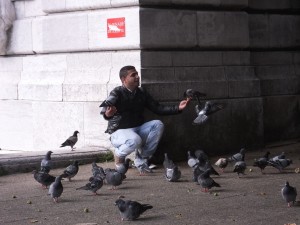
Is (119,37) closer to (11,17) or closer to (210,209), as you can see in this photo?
(11,17)

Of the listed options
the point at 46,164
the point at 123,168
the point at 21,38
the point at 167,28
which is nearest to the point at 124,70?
the point at 167,28

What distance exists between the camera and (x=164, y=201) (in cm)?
993

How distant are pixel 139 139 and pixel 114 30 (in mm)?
1925

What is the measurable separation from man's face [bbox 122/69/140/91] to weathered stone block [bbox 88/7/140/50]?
800mm

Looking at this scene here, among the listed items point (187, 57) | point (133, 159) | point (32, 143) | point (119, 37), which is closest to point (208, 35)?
point (187, 57)

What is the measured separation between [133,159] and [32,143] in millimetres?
2758

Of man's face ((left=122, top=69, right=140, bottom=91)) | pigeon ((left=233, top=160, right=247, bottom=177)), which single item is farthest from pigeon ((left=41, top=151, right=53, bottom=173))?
pigeon ((left=233, top=160, right=247, bottom=177))

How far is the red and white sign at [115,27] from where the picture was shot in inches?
508

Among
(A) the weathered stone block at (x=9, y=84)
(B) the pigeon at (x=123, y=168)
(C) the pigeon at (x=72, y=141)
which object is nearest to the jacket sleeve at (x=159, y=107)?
(B) the pigeon at (x=123, y=168)

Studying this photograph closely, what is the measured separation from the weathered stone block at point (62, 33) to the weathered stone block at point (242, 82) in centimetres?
247

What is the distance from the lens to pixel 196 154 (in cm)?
1245

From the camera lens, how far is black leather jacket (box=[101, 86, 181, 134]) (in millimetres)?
12141

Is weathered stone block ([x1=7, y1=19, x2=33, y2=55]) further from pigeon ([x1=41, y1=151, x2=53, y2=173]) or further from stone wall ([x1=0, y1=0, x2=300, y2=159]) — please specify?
pigeon ([x1=41, y1=151, x2=53, y2=173])

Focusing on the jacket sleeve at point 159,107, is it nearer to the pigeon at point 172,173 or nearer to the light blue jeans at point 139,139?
the light blue jeans at point 139,139
